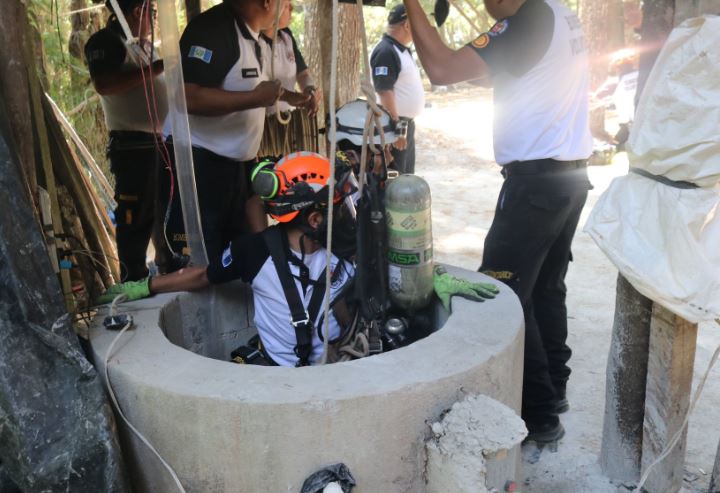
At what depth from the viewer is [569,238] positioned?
11.4ft

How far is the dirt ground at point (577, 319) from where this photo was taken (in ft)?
10.9

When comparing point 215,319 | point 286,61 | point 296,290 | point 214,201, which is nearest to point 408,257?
point 296,290

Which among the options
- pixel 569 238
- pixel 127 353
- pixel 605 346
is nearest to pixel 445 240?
pixel 605 346

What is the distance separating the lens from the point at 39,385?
2141 millimetres

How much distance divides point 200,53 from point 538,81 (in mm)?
1737

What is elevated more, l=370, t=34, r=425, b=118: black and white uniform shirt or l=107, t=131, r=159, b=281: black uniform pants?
l=370, t=34, r=425, b=118: black and white uniform shirt

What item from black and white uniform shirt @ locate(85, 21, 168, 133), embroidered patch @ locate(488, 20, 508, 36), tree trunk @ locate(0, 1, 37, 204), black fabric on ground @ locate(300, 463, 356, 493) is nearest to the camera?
black fabric on ground @ locate(300, 463, 356, 493)

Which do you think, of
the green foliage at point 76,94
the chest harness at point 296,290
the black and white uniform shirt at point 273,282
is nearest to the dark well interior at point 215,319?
the black and white uniform shirt at point 273,282

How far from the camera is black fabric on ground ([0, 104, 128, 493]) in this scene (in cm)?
210

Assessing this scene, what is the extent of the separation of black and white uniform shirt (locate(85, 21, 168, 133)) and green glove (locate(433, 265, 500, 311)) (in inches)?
87.1

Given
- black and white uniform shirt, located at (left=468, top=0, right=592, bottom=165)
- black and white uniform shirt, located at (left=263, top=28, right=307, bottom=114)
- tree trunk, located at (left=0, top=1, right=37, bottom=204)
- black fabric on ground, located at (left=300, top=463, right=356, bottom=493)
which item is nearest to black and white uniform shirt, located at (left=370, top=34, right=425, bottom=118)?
black and white uniform shirt, located at (left=263, top=28, right=307, bottom=114)

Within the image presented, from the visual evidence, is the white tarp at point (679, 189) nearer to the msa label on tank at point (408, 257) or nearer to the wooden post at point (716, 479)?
the wooden post at point (716, 479)

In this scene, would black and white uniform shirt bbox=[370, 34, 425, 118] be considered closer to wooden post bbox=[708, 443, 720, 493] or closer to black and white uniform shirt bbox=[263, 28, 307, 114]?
black and white uniform shirt bbox=[263, 28, 307, 114]

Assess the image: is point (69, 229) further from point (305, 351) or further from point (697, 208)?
point (697, 208)
